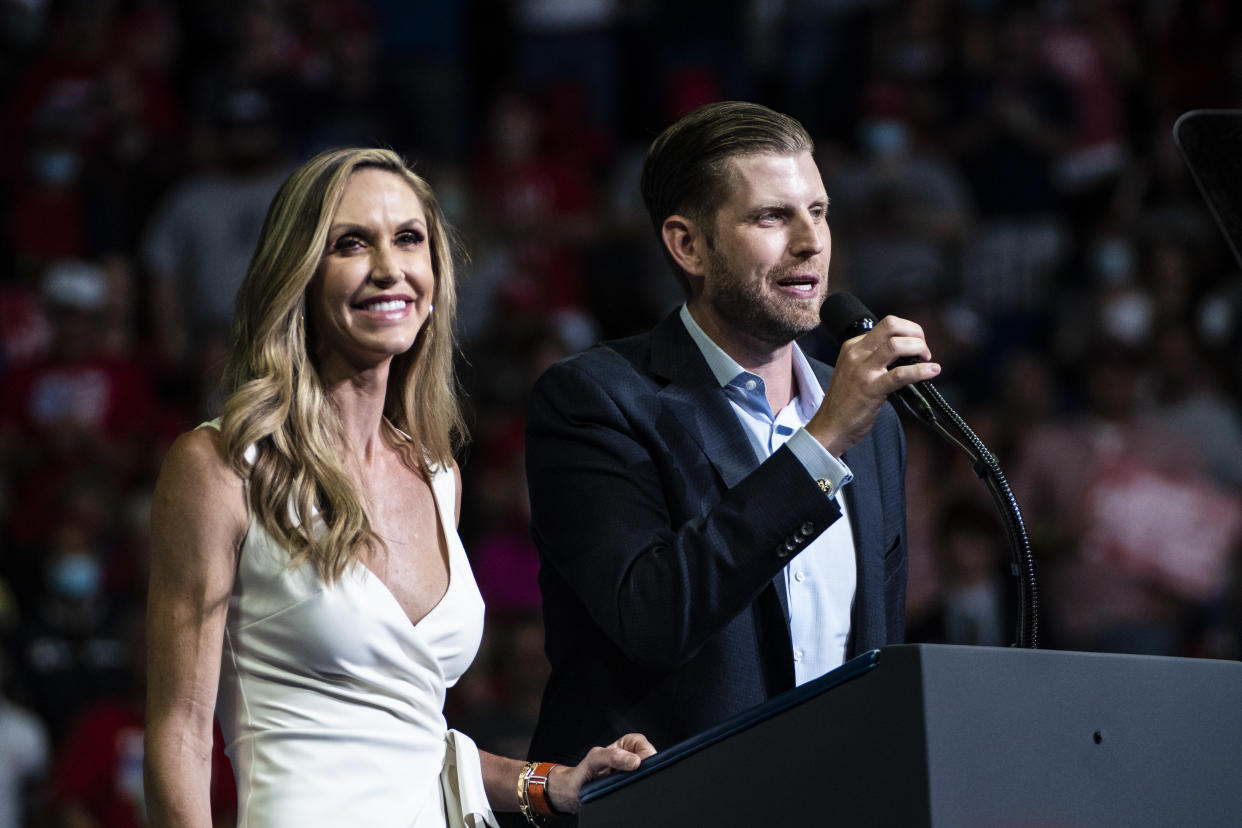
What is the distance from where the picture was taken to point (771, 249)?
7.29ft

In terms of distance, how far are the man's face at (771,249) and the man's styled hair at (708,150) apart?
2 cm

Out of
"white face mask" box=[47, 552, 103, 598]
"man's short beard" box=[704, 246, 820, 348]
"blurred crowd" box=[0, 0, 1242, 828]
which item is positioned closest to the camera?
"man's short beard" box=[704, 246, 820, 348]

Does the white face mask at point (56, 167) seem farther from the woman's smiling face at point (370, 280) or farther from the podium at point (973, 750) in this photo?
the podium at point (973, 750)

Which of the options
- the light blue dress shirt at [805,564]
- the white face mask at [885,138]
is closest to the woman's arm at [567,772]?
the light blue dress shirt at [805,564]

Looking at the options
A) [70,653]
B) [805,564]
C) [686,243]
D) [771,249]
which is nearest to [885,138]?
[70,653]

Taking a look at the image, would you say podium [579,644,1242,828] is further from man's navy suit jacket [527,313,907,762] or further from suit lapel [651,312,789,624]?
suit lapel [651,312,789,624]

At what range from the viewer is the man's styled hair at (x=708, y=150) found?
2.28 m

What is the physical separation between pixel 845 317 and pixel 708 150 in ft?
1.45

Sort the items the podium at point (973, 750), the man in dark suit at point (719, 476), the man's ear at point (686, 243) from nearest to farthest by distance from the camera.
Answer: the podium at point (973, 750) → the man in dark suit at point (719, 476) → the man's ear at point (686, 243)

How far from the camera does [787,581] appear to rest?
215 cm

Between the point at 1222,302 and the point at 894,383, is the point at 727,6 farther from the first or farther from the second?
the point at 894,383

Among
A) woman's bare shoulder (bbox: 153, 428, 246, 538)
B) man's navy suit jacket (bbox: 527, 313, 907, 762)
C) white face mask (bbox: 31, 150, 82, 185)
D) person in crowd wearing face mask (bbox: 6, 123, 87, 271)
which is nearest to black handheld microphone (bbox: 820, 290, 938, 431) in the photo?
man's navy suit jacket (bbox: 527, 313, 907, 762)

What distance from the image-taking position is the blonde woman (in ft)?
6.50

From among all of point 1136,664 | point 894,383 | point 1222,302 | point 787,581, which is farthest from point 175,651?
point 1222,302
